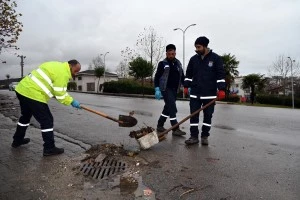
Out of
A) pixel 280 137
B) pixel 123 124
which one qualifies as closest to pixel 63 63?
pixel 123 124

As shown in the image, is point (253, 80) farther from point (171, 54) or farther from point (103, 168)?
point (103, 168)

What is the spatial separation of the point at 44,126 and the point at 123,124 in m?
1.34

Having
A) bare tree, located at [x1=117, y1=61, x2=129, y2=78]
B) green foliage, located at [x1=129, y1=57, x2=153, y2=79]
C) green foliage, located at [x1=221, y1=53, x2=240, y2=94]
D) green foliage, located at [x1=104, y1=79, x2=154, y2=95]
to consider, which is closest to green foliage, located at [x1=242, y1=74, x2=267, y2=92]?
green foliage, located at [x1=221, y1=53, x2=240, y2=94]

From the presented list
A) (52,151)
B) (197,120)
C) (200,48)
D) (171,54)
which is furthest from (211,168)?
(171,54)

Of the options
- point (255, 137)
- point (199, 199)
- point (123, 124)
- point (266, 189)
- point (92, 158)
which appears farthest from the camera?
point (255, 137)

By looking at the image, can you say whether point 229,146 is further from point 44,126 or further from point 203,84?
point 44,126

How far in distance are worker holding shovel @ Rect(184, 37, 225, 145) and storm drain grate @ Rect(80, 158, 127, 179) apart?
5.71 ft

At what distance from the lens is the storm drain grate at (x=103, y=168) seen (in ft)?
14.9

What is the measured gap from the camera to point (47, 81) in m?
5.45

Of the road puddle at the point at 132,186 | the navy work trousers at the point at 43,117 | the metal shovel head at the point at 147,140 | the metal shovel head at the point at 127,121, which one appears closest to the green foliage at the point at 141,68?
the metal shovel head at the point at 127,121

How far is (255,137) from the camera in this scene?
7492mm

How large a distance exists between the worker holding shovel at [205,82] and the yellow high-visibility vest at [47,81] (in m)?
2.36

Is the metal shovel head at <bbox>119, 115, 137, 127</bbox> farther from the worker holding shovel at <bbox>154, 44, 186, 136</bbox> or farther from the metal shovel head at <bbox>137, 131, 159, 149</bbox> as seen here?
the worker holding shovel at <bbox>154, 44, 186, 136</bbox>

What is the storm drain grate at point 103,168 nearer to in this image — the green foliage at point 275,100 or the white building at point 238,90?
the green foliage at point 275,100
